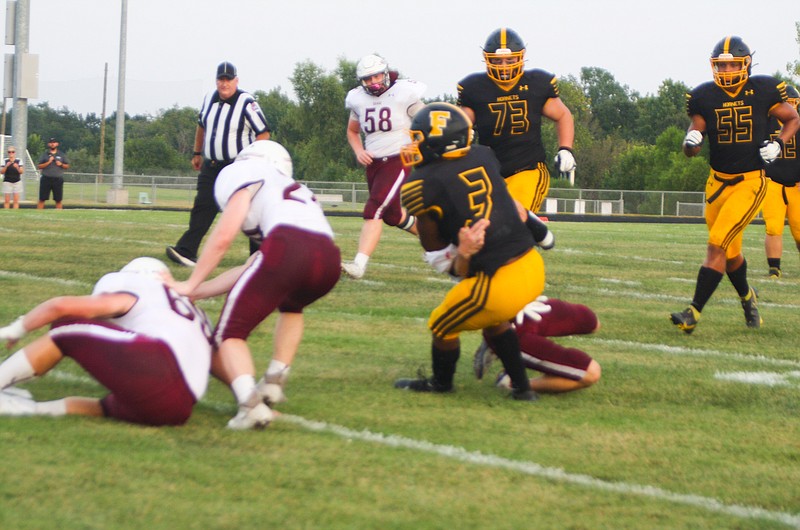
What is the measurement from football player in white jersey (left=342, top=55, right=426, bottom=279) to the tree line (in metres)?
37.3

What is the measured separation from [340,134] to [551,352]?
62.4 meters

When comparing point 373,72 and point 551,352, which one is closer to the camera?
point 551,352

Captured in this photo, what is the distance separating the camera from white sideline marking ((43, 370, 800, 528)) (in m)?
3.34

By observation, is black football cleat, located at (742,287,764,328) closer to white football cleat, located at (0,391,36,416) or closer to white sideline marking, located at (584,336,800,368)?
white sideline marking, located at (584,336,800,368)

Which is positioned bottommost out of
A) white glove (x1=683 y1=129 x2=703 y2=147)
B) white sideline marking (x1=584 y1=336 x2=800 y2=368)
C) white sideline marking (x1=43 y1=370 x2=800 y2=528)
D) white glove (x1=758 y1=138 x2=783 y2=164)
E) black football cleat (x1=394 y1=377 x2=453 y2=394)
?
white sideline marking (x1=43 y1=370 x2=800 y2=528)

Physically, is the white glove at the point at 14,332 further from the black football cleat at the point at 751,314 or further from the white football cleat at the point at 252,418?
the black football cleat at the point at 751,314

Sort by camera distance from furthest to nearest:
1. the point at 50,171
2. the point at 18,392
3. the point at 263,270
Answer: the point at 50,171
the point at 263,270
the point at 18,392

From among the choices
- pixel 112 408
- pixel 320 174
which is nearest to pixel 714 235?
pixel 112 408

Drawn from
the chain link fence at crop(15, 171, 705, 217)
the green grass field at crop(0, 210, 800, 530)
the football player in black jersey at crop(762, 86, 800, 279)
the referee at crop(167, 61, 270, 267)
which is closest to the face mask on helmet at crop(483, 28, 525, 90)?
the green grass field at crop(0, 210, 800, 530)

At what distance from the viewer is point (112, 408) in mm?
4098

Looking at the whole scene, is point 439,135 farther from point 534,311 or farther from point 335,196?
point 335,196

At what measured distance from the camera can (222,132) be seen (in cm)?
1011

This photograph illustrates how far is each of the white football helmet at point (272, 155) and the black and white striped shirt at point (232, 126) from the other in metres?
5.35

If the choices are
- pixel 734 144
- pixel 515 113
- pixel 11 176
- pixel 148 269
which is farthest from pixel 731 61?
pixel 11 176
